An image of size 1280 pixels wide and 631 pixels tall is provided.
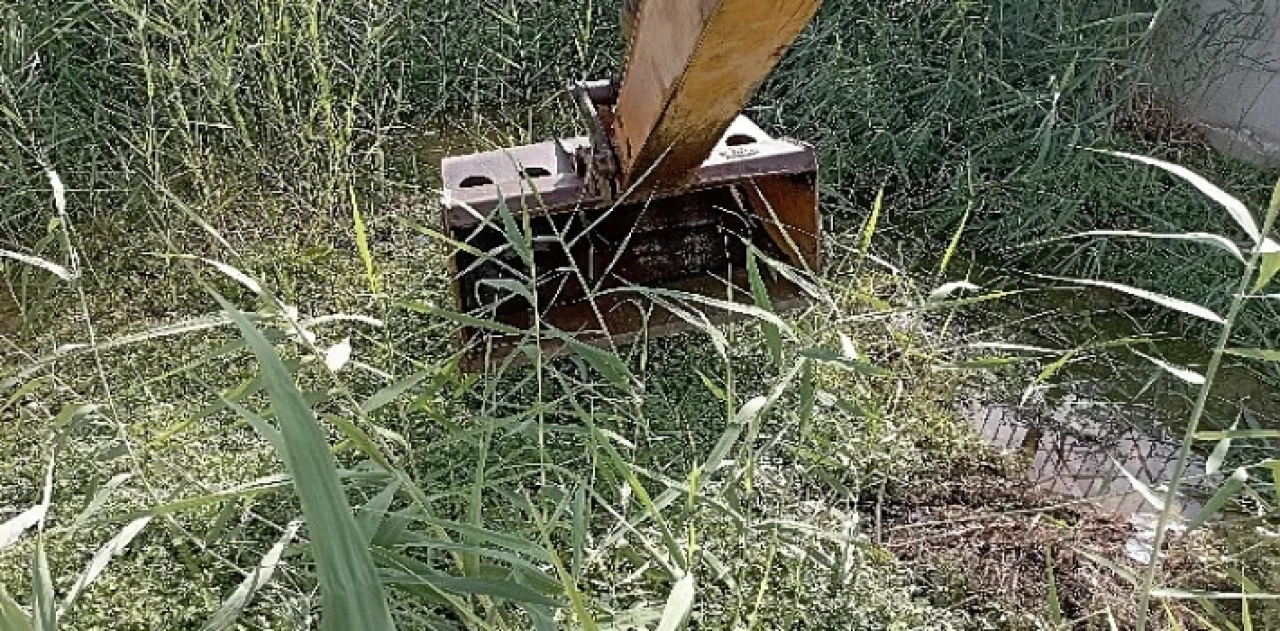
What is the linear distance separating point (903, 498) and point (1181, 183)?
1.47 metres

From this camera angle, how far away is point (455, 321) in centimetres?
199

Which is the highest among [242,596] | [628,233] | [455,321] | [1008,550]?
[242,596]

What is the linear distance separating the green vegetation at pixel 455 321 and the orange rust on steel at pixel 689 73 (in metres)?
0.38

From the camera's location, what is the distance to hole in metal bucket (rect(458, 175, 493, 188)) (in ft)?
8.14

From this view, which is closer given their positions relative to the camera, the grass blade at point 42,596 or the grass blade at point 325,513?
the grass blade at point 325,513

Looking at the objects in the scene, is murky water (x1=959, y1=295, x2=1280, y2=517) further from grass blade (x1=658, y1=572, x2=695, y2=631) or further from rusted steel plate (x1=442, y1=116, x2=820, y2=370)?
grass blade (x1=658, y1=572, x2=695, y2=631)

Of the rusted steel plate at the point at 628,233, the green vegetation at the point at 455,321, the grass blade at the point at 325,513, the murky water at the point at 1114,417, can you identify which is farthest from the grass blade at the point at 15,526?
the murky water at the point at 1114,417

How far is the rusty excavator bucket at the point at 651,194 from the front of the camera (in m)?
1.99

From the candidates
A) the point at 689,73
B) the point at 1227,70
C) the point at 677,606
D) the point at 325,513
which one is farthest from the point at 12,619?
the point at 1227,70

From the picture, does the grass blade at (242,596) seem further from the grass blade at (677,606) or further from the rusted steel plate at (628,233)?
the rusted steel plate at (628,233)

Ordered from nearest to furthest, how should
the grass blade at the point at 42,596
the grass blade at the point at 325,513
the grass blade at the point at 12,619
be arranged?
the grass blade at the point at 325,513, the grass blade at the point at 12,619, the grass blade at the point at 42,596

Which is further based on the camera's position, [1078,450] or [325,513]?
[1078,450]

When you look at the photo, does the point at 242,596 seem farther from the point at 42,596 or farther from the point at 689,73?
the point at 689,73

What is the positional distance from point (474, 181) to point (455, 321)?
0.58 metres
